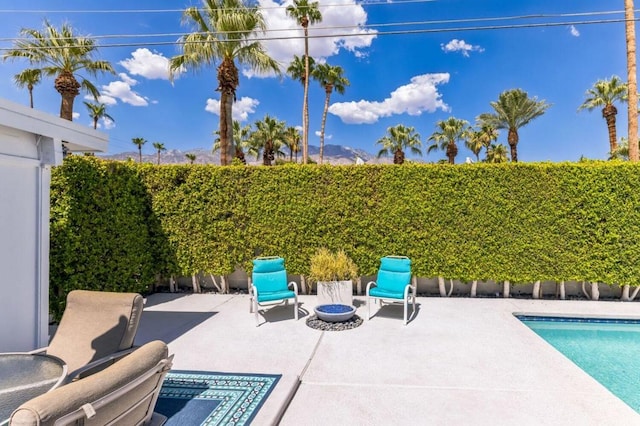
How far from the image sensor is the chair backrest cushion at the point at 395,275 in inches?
251

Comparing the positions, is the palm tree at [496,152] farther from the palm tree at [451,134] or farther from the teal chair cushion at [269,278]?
the teal chair cushion at [269,278]

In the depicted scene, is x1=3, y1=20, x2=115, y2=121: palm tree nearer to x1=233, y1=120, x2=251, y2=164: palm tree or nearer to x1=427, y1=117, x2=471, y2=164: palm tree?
x1=233, y1=120, x2=251, y2=164: palm tree

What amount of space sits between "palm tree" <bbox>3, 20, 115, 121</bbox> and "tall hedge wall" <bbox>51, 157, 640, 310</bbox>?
23.7 ft

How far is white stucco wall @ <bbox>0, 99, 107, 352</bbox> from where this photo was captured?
379 centimetres

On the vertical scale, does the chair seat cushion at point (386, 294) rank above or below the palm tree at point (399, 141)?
below

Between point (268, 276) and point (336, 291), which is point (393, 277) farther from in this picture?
point (268, 276)

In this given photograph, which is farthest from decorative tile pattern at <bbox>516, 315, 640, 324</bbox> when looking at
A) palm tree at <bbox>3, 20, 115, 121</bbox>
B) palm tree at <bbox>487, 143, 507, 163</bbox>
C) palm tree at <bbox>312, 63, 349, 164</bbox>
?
palm tree at <bbox>487, 143, 507, 163</bbox>

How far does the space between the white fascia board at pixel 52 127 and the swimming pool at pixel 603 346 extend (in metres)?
7.52

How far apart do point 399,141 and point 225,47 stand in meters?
24.9

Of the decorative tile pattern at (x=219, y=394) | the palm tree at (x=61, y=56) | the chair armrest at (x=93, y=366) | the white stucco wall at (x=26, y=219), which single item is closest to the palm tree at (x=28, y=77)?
the palm tree at (x=61, y=56)

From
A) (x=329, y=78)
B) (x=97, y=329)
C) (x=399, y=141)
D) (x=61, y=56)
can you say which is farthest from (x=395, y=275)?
(x=399, y=141)

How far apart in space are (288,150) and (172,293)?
103ft

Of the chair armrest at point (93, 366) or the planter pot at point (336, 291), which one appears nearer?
the chair armrest at point (93, 366)

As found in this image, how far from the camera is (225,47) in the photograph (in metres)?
11.5
